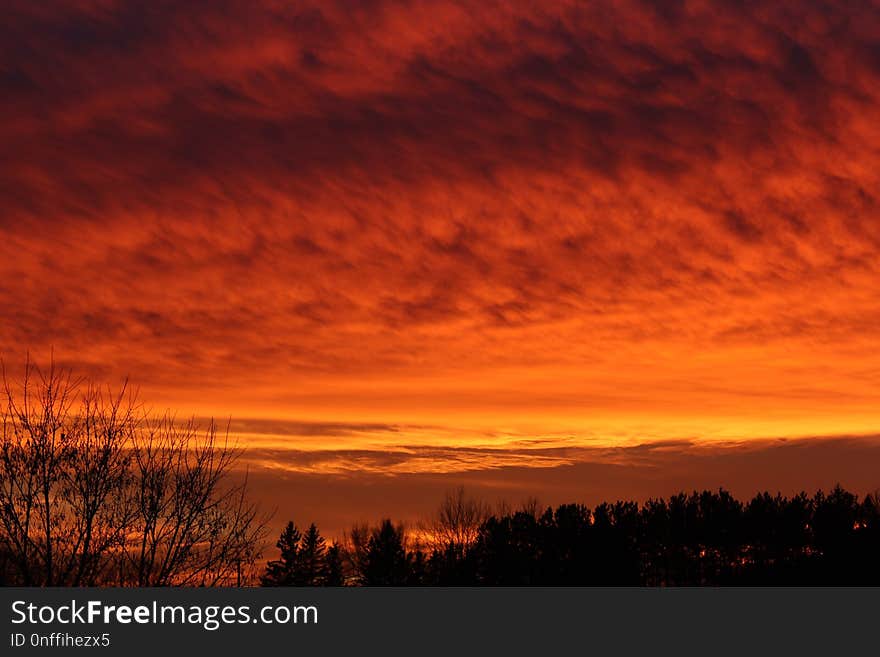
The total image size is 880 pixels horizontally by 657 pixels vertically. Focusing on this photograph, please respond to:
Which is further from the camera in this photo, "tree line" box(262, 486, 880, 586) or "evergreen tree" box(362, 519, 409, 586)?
"evergreen tree" box(362, 519, 409, 586)

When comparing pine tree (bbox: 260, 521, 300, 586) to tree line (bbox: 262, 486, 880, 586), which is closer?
tree line (bbox: 262, 486, 880, 586)

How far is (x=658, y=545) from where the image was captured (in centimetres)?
8025

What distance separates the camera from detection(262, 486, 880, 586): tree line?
Answer: 69.8 m

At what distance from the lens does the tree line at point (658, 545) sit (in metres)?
69.8

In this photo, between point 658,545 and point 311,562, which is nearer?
point 658,545

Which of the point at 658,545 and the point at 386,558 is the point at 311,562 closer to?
the point at 386,558

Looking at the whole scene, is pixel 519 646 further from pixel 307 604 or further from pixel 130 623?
pixel 130 623

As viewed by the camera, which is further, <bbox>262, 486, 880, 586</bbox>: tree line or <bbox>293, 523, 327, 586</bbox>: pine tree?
<bbox>293, 523, 327, 586</bbox>: pine tree

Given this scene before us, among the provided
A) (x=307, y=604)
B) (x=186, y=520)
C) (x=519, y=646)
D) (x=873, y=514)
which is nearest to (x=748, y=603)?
(x=519, y=646)

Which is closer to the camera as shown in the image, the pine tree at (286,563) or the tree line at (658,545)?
the tree line at (658,545)

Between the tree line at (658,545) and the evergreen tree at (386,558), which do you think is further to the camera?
the evergreen tree at (386,558)

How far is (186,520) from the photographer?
18.1m

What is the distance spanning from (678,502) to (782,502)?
29.6 feet

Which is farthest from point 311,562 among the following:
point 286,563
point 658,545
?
point 658,545
